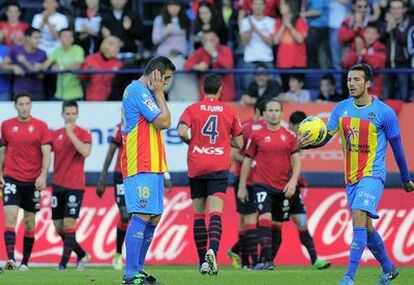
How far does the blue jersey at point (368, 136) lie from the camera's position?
1202 centimetres

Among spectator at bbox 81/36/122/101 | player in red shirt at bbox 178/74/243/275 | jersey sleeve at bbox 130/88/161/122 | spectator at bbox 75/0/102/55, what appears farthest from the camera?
spectator at bbox 75/0/102/55

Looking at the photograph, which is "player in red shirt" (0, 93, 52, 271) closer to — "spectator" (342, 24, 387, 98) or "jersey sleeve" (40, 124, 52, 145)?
"jersey sleeve" (40, 124, 52, 145)

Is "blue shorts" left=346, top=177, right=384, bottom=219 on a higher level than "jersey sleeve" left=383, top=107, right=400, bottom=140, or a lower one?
lower

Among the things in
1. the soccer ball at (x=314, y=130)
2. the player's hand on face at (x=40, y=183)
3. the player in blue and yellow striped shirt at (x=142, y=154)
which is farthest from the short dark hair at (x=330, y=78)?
the player in blue and yellow striped shirt at (x=142, y=154)

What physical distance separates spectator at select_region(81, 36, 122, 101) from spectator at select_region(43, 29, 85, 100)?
186 mm

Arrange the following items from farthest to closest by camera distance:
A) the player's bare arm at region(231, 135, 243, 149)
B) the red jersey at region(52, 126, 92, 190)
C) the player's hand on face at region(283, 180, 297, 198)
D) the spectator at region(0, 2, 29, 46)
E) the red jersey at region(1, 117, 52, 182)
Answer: the spectator at region(0, 2, 29, 46)
the red jersey at region(52, 126, 92, 190)
the red jersey at region(1, 117, 52, 182)
the player's hand on face at region(283, 180, 297, 198)
the player's bare arm at region(231, 135, 243, 149)

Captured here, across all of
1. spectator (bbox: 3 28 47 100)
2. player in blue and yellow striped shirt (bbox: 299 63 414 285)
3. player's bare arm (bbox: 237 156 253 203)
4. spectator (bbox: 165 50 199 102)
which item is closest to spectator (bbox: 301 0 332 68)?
spectator (bbox: 165 50 199 102)

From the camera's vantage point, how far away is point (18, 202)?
16.2 m

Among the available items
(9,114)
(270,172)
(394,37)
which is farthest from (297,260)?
(9,114)

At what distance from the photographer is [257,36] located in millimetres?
19594

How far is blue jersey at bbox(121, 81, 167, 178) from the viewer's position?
11.4 meters

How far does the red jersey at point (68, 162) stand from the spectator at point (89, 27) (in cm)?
406

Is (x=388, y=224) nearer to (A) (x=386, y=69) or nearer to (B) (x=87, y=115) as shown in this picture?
(A) (x=386, y=69)

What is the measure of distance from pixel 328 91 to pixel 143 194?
8512 millimetres
